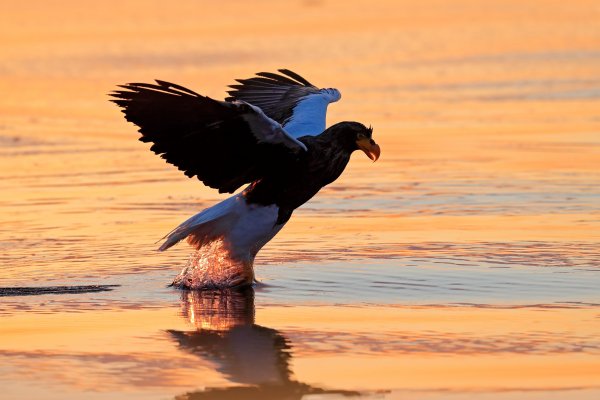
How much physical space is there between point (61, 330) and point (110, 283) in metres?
1.28

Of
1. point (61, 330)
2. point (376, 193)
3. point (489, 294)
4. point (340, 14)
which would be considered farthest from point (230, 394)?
point (340, 14)

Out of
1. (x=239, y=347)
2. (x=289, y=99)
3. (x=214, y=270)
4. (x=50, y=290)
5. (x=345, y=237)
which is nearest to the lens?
(x=239, y=347)

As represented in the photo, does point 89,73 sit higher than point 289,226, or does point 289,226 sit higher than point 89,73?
point 89,73

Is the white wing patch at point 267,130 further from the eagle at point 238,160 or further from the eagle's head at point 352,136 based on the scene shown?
the eagle's head at point 352,136

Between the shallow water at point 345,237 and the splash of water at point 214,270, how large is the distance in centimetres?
13

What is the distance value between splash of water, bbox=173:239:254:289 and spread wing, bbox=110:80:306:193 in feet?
Answer: 1.26

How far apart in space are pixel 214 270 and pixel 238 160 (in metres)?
0.71

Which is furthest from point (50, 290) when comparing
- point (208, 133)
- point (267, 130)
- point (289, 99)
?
point (289, 99)

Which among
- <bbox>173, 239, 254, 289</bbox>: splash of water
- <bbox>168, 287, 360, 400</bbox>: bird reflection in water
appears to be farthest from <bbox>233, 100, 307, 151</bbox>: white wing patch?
<bbox>168, 287, 360, 400</bbox>: bird reflection in water

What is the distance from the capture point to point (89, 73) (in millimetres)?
19891

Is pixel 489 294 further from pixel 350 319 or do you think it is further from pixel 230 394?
pixel 230 394

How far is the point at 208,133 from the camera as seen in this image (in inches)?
358

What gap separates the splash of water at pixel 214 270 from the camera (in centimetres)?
941

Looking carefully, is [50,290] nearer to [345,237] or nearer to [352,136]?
[352,136]
